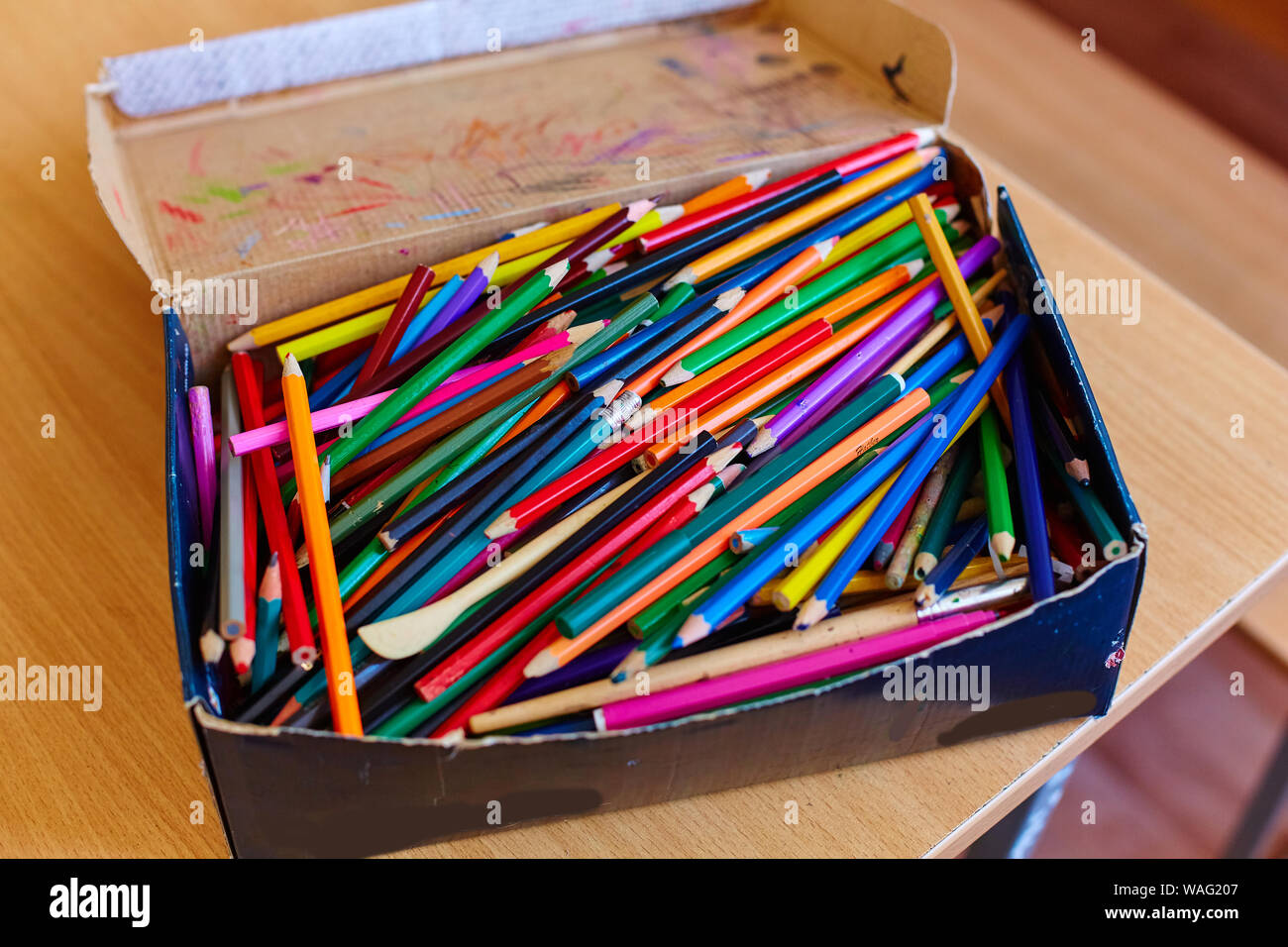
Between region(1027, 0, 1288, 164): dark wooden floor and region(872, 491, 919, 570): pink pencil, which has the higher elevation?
region(1027, 0, 1288, 164): dark wooden floor


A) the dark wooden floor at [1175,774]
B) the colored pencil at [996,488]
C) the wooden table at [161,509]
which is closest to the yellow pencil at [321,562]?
the wooden table at [161,509]

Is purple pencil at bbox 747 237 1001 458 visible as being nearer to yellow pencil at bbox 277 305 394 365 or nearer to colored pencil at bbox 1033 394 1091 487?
colored pencil at bbox 1033 394 1091 487

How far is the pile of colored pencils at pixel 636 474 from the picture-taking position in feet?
1.64

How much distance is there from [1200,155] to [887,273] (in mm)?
800

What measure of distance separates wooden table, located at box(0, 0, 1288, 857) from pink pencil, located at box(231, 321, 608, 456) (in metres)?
0.13

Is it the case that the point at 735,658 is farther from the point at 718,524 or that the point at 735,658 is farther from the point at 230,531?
the point at 230,531

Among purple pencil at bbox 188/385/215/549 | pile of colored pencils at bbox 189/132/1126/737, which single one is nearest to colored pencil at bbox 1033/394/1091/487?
pile of colored pencils at bbox 189/132/1126/737

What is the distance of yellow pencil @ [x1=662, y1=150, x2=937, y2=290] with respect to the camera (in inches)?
26.3

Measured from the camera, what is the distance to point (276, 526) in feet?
1.77

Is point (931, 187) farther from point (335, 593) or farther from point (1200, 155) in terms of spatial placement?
point (1200, 155)

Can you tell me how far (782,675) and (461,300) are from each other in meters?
0.30

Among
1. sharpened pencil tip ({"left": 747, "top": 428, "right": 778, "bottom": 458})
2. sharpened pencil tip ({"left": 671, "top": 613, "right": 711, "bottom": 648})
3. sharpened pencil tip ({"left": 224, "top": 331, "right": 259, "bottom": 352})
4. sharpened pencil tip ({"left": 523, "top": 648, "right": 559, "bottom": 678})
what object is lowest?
sharpened pencil tip ({"left": 523, "top": 648, "right": 559, "bottom": 678})
